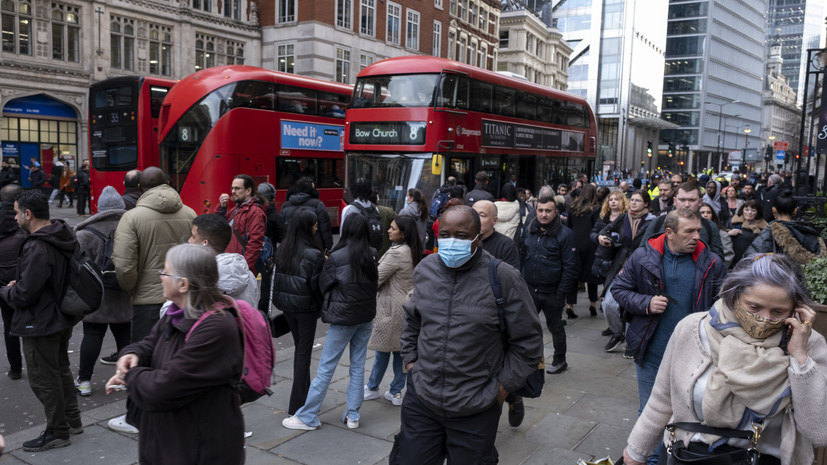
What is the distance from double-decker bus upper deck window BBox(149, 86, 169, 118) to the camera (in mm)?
15875

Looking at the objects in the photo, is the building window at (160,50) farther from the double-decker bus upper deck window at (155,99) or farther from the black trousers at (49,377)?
the black trousers at (49,377)

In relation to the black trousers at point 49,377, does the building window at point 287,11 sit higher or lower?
higher

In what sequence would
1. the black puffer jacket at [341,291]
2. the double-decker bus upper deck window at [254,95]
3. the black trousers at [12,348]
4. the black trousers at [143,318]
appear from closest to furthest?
the black puffer jacket at [341,291], the black trousers at [143,318], the black trousers at [12,348], the double-decker bus upper deck window at [254,95]

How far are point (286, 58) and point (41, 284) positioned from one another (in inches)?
1172

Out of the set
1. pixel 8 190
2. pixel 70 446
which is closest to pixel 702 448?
pixel 70 446

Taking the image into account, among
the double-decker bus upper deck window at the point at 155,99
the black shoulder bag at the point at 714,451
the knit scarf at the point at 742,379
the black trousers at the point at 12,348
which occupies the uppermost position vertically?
the double-decker bus upper deck window at the point at 155,99

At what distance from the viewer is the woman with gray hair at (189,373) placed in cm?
258

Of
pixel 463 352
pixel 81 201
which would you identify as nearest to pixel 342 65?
pixel 81 201

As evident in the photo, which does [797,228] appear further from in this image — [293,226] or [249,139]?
[249,139]

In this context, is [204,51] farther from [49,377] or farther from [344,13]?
[49,377]

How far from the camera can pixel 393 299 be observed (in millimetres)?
5383

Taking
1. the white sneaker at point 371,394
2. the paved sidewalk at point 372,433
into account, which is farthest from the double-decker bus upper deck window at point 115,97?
the white sneaker at point 371,394

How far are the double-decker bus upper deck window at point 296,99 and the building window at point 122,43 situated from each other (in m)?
15.0

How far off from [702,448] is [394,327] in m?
3.18
